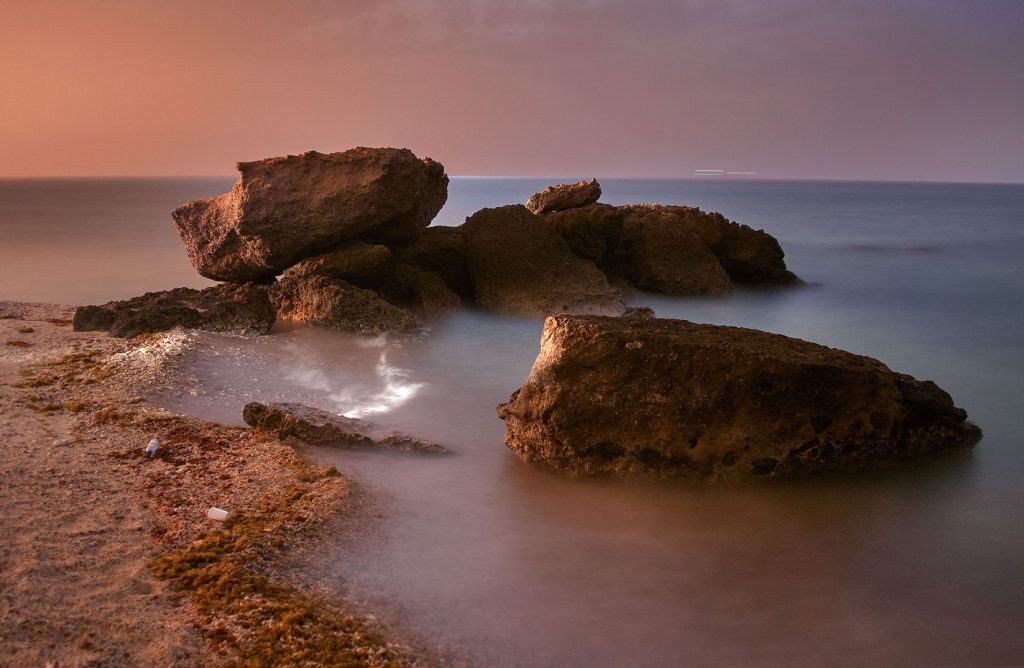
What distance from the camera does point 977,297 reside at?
Answer: 13.8 meters

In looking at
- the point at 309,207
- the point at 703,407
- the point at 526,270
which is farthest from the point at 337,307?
the point at 703,407

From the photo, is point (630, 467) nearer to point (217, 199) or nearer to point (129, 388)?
point (129, 388)

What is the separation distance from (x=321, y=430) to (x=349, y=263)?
4733 millimetres

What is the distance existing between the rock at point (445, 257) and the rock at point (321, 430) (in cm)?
572

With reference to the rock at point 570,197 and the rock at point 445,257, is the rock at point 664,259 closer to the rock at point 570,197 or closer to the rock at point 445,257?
the rock at point 570,197

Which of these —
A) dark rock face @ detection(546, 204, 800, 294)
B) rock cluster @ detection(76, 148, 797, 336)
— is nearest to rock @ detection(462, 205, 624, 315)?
rock cluster @ detection(76, 148, 797, 336)

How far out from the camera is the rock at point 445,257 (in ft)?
38.4

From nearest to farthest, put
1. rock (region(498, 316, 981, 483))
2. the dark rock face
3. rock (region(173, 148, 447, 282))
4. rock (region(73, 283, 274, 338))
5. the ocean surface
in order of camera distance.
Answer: the ocean surface → rock (region(498, 316, 981, 483)) → rock (region(73, 283, 274, 338)) → rock (region(173, 148, 447, 282)) → the dark rock face

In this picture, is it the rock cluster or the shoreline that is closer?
the shoreline

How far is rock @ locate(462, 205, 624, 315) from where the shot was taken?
11219 millimetres

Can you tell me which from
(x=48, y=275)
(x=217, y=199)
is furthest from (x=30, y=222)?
(x=217, y=199)

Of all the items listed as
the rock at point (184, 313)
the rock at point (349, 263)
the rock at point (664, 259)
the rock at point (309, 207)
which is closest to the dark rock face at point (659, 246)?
the rock at point (664, 259)

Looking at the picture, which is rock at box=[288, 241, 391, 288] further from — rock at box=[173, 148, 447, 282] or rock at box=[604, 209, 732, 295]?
→ rock at box=[604, 209, 732, 295]

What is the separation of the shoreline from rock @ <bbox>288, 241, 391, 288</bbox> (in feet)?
12.1
